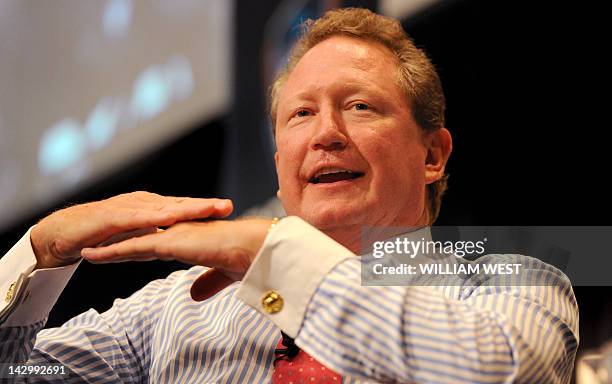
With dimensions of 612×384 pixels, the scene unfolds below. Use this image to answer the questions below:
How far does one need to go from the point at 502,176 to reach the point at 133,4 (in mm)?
1453

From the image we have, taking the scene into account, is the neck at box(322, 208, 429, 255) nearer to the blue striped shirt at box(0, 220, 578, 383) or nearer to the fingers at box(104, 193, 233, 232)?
the blue striped shirt at box(0, 220, 578, 383)

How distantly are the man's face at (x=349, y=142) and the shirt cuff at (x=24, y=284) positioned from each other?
0.57 metres

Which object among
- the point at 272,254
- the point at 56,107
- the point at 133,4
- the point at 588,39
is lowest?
the point at 272,254

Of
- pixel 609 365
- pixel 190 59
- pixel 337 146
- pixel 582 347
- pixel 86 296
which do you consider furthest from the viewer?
pixel 190 59

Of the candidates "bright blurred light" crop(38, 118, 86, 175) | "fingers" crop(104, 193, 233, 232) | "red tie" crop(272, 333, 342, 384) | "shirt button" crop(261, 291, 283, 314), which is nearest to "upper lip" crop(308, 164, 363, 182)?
"red tie" crop(272, 333, 342, 384)

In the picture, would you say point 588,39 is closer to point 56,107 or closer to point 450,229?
point 450,229

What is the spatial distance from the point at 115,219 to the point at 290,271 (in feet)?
1.06

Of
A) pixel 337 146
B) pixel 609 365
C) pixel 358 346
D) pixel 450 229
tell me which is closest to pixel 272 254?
pixel 358 346

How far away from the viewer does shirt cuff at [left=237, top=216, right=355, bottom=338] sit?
111 cm

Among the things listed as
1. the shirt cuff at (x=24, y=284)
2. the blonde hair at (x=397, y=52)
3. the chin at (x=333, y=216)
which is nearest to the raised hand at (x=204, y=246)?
the shirt cuff at (x=24, y=284)

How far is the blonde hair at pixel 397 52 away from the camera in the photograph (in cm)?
189

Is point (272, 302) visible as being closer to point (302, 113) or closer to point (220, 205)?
point (220, 205)

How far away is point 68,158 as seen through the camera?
100.0 inches

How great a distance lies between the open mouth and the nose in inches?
2.5
